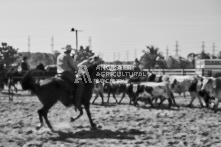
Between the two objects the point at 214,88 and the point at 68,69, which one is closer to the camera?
the point at 68,69

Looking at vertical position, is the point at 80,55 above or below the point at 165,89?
above

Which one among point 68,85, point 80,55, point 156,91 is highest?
point 80,55

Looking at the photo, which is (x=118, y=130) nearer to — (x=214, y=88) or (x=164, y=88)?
(x=164, y=88)

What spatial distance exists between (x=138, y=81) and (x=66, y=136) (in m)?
7.17

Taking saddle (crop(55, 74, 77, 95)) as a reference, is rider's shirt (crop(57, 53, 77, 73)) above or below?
above

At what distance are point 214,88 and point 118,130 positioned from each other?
493cm

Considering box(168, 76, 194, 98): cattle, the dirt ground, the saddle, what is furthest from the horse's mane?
box(168, 76, 194, 98): cattle

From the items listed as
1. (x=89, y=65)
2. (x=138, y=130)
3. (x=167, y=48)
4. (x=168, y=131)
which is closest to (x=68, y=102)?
(x=89, y=65)

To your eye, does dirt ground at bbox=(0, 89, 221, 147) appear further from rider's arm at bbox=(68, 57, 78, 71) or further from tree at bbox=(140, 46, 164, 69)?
tree at bbox=(140, 46, 164, 69)

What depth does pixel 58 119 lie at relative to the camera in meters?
9.31

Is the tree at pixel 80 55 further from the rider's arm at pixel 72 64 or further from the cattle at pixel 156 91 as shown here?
the rider's arm at pixel 72 64

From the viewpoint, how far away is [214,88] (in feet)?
36.5

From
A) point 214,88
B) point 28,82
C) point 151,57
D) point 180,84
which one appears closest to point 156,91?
point 214,88

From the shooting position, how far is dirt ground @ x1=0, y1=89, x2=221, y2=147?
6359 millimetres
